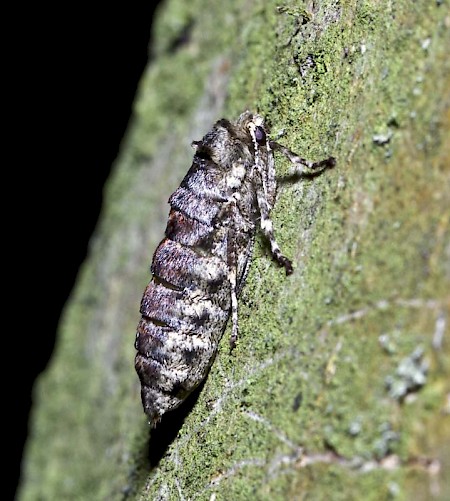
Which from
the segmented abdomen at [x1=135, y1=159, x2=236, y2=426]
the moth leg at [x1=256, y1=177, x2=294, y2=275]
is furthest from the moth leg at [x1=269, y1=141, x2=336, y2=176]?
the segmented abdomen at [x1=135, y1=159, x2=236, y2=426]

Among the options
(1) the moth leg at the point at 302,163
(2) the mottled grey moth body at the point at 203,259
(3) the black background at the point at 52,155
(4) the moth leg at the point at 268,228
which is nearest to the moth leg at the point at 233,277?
(2) the mottled grey moth body at the point at 203,259

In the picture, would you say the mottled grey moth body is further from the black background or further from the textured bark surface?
the black background

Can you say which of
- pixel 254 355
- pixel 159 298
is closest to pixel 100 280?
pixel 159 298

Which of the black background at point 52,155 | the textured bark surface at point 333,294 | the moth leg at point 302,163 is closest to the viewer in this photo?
the textured bark surface at point 333,294

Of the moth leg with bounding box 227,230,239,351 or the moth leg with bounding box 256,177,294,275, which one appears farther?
the moth leg with bounding box 227,230,239,351

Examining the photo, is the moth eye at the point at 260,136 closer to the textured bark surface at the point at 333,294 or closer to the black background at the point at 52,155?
the textured bark surface at the point at 333,294

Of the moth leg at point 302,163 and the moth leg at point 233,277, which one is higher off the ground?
the moth leg at point 302,163
